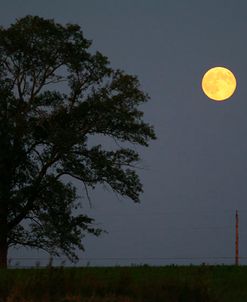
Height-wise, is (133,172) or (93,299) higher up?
(133,172)

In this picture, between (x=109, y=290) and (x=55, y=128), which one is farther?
(x=55, y=128)

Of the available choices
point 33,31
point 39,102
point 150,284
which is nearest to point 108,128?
point 39,102

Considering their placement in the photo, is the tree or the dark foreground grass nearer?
the dark foreground grass

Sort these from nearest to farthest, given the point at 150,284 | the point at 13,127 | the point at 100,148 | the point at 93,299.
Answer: the point at 93,299 → the point at 150,284 → the point at 13,127 → the point at 100,148

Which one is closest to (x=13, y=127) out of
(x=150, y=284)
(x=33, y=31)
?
(x=33, y=31)

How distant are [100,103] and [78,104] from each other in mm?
1393

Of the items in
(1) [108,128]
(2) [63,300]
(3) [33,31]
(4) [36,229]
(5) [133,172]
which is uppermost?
(3) [33,31]

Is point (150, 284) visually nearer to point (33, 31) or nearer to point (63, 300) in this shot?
point (63, 300)

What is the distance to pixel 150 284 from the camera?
1530 centimetres

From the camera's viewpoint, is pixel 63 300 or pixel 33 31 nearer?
pixel 63 300

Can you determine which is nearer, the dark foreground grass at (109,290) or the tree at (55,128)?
the dark foreground grass at (109,290)

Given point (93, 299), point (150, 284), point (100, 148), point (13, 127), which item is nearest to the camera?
point (93, 299)

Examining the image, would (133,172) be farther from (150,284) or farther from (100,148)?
(150,284)

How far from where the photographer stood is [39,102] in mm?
33844
